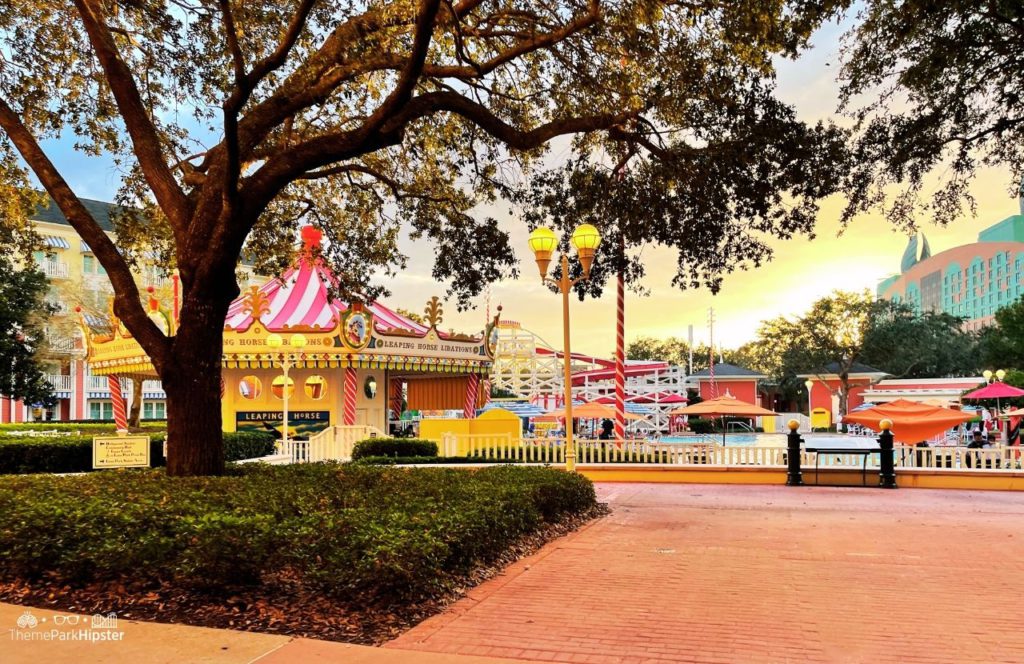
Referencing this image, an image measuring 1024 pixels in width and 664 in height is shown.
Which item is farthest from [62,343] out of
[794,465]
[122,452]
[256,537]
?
[256,537]

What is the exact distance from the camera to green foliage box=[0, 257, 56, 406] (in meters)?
35.0

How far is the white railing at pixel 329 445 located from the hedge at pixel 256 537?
11900 millimetres

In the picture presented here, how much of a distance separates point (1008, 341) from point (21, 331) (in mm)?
53754

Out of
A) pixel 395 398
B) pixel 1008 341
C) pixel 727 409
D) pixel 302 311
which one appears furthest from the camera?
pixel 1008 341

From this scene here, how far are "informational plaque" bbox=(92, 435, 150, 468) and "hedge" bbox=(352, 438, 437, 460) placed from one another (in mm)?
8190

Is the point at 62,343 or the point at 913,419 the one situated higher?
the point at 62,343

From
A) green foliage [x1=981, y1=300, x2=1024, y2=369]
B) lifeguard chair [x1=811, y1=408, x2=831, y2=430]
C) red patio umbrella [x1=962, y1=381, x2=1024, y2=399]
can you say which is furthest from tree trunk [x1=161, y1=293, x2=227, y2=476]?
green foliage [x1=981, y1=300, x2=1024, y2=369]

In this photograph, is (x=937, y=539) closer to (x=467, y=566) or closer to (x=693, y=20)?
(x=467, y=566)

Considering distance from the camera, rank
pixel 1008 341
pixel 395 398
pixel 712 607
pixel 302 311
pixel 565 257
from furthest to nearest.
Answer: pixel 1008 341, pixel 395 398, pixel 302 311, pixel 565 257, pixel 712 607

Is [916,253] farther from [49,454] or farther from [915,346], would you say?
[49,454]

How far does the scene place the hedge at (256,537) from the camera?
5777mm

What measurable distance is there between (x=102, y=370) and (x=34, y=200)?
1345cm

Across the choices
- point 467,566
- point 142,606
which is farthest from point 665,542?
point 142,606

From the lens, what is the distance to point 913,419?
16109mm
